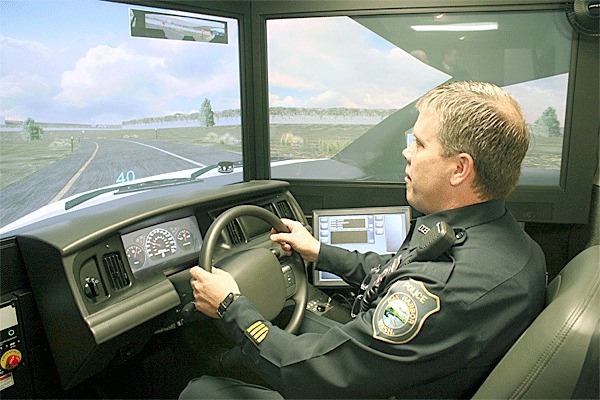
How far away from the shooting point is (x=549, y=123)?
2238 millimetres

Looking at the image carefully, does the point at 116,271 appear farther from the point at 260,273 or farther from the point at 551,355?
the point at 551,355

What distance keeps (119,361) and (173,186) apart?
88 cm

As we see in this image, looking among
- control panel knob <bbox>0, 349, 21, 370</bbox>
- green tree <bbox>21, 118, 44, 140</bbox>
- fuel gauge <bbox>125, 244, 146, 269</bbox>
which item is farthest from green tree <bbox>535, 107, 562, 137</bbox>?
control panel knob <bbox>0, 349, 21, 370</bbox>

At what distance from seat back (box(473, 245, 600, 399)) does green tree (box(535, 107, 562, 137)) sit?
1.48m

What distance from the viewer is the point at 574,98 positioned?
2.18 m

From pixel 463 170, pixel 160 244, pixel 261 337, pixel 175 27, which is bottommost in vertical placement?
pixel 261 337

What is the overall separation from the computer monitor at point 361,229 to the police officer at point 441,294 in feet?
2.94

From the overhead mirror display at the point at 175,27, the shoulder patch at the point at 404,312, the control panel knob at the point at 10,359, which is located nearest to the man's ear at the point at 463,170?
the shoulder patch at the point at 404,312

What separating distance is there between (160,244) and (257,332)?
2.04ft

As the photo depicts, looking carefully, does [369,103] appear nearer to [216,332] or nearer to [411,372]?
[216,332]

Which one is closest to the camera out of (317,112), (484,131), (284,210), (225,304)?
(484,131)

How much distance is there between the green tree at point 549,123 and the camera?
87.7 inches

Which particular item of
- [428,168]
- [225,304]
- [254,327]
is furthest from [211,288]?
[428,168]

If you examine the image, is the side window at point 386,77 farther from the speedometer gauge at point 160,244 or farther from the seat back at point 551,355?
the seat back at point 551,355
